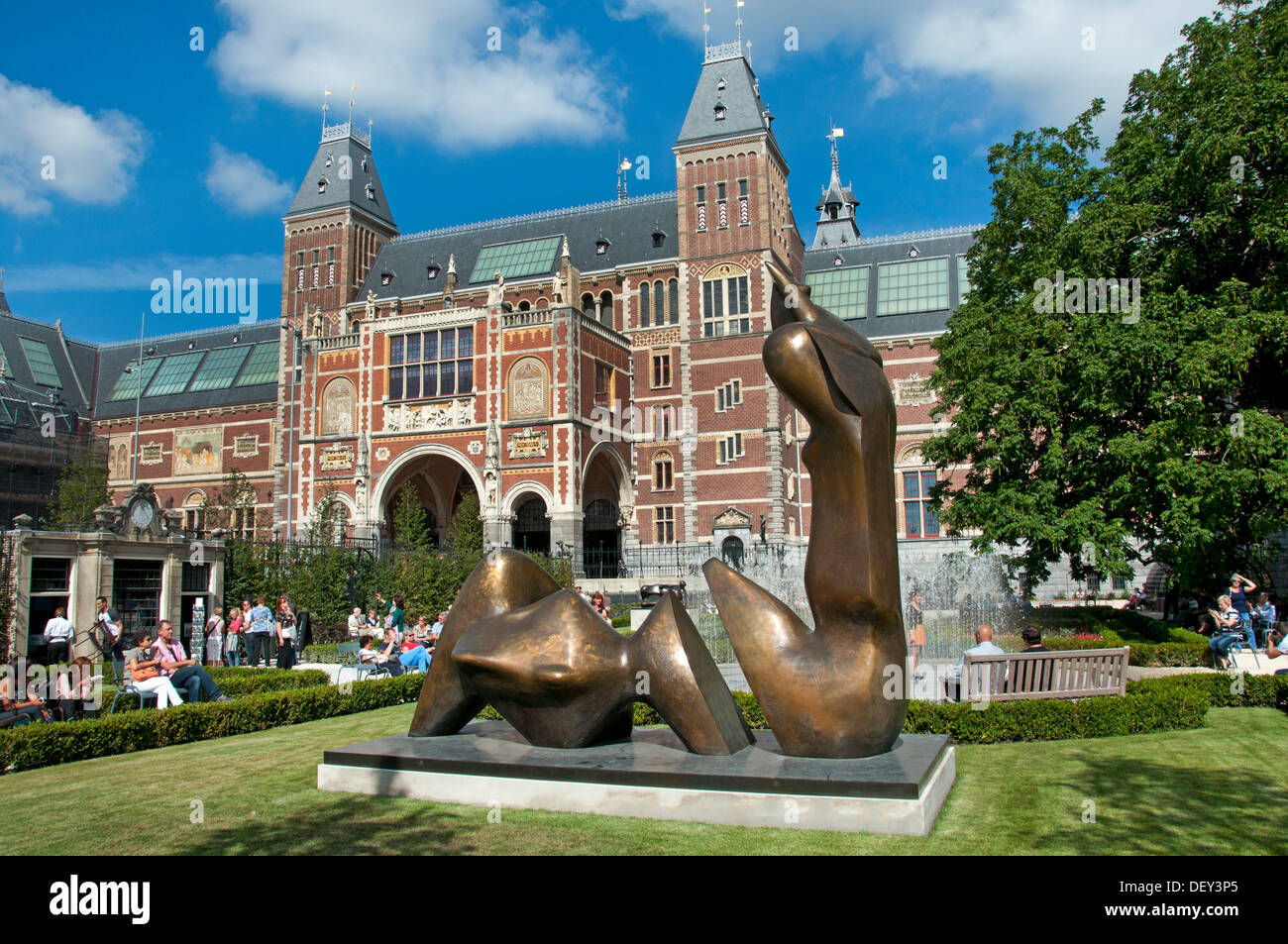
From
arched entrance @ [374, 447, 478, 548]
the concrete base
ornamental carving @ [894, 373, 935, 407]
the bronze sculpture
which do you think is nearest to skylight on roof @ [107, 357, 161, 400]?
arched entrance @ [374, 447, 478, 548]

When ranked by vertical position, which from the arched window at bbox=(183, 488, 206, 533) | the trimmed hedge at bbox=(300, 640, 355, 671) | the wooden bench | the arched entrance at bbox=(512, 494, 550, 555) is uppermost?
the arched window at bbox=(183, 488, 206, 533)

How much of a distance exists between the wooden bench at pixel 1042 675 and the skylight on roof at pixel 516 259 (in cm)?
3915

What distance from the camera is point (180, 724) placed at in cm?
1178

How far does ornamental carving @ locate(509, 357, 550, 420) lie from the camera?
4047 centimetres

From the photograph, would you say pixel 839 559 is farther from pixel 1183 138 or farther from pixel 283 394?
pixel 283 394

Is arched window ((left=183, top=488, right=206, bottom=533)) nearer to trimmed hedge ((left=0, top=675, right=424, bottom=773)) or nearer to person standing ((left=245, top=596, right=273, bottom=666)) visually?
person standing ((left=245, top=596, right=273, bottom=666))

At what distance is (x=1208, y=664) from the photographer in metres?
16.7

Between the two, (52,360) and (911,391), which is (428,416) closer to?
(911,391)

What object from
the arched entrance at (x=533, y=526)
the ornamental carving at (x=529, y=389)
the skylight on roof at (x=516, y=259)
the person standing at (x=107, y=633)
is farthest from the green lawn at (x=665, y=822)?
the skylight on roof at (x=516, y=259)

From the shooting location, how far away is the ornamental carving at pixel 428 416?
41.8 meters

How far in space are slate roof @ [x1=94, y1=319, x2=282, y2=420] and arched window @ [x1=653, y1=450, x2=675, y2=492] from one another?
24.8m

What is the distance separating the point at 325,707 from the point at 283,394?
1631 inches

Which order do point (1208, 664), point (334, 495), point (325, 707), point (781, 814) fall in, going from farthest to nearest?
point (334, 495) → point (1208, 664) → point (325, 707) → point (781, 814)
